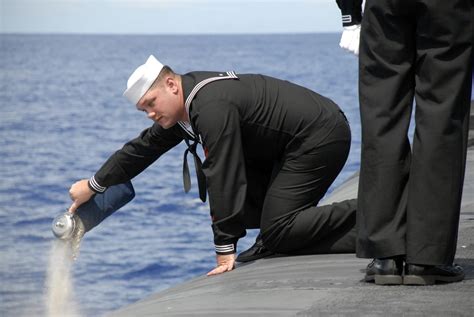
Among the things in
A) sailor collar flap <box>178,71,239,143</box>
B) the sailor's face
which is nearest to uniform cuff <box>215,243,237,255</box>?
sailor collar flap <box>178,71,239,143</box>

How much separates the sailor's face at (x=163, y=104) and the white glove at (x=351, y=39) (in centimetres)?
95

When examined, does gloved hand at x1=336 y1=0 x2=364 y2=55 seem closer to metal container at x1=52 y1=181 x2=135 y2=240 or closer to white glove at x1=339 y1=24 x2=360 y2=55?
white glove at x1=339 y1=24 x2=360 y2=55

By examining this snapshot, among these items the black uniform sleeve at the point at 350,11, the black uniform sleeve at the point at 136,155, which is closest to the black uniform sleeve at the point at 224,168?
the black uniform sleeve at the point at 136,155

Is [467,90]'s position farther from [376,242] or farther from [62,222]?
[62,222]

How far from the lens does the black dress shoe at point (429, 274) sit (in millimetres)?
5156

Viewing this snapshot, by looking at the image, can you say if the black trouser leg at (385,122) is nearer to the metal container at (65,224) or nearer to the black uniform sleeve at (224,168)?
the black uniform sleeve at (224,168)

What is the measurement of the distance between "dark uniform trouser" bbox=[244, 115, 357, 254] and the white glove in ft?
1.30

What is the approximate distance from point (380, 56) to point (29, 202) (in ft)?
57.6

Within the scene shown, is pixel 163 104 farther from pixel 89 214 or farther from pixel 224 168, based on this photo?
pixel 89 214

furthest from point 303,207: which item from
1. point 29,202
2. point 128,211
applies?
point 29,202

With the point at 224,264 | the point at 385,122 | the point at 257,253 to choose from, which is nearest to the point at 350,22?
the point at 257,253

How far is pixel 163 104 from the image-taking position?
6.22 meters

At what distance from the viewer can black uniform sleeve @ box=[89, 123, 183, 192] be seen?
669 centimetres

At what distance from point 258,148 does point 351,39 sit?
2.54ft
